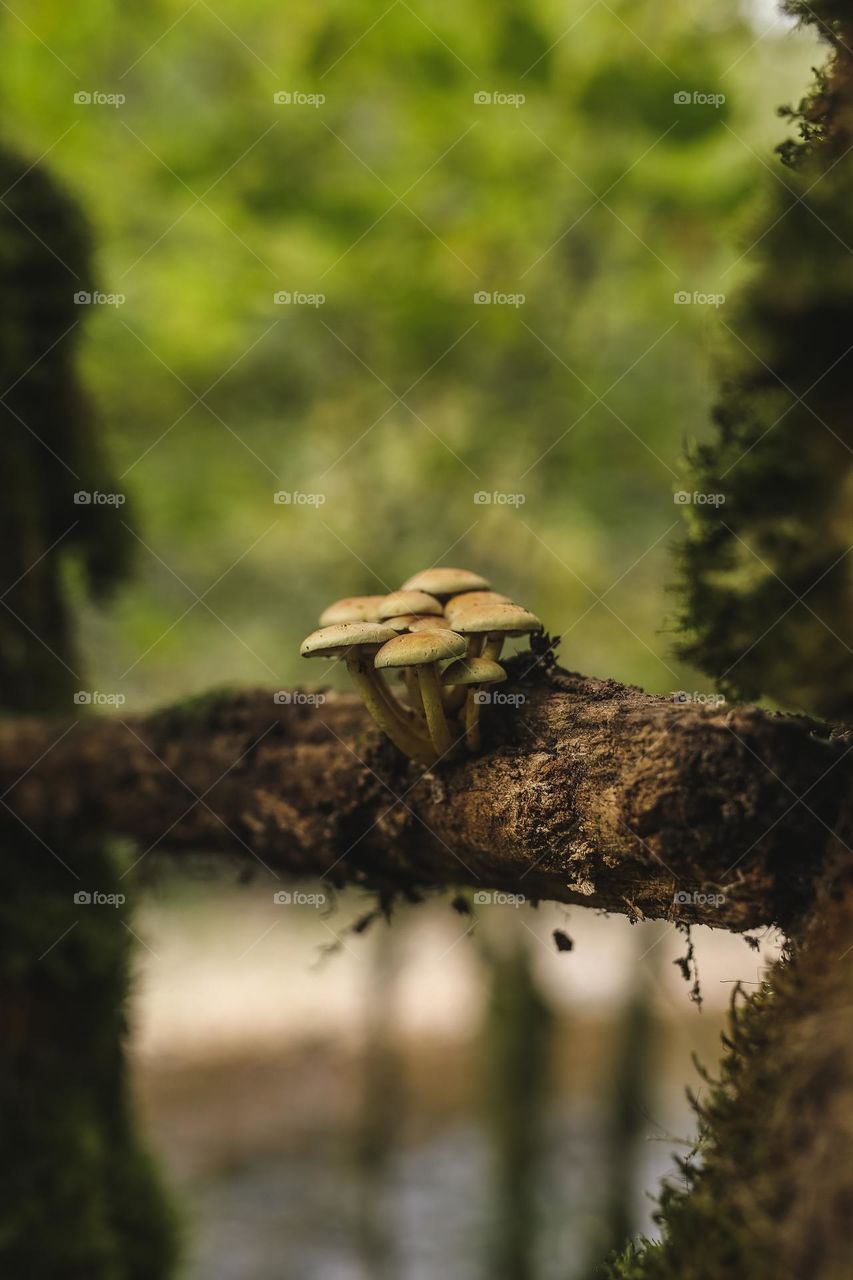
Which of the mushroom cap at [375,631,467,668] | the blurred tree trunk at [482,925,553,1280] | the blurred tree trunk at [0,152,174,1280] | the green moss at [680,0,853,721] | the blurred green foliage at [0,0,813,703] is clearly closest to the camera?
the green moss at [680,0,853,721]

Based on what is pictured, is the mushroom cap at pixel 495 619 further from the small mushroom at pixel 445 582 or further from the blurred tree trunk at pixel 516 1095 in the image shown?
the blurred tree trunk at pixel 516 1095

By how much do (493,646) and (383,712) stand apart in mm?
230

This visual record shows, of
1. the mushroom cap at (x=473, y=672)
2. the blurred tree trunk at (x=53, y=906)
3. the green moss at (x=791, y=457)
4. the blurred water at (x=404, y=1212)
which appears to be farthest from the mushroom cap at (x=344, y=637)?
the blurred water at (x=404, y=1212)

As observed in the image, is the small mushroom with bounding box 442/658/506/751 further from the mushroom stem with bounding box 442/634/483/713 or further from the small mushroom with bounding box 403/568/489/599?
the small mushroom with bounding box 403/568/489/599

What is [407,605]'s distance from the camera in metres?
1.45

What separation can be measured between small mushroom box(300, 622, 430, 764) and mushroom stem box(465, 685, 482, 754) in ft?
0.38

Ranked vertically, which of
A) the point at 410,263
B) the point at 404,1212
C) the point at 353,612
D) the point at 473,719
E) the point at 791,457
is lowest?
the point at 404,1212

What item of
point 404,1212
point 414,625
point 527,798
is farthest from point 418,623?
point 404,1212

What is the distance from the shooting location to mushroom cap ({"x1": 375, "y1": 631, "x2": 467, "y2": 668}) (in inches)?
49.8

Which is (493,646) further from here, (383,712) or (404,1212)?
(404,1212)

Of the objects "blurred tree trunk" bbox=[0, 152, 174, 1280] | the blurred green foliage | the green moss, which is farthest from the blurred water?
the green moss

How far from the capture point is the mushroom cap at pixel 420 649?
4.15 feet

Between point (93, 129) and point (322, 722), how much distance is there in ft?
10.3

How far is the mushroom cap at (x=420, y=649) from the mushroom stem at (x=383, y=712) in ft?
0.37
